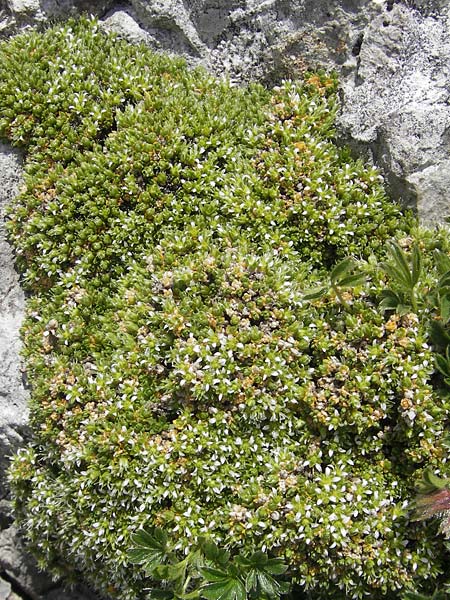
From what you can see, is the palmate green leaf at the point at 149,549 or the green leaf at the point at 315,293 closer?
the palmate green leaf at the point at 149,549

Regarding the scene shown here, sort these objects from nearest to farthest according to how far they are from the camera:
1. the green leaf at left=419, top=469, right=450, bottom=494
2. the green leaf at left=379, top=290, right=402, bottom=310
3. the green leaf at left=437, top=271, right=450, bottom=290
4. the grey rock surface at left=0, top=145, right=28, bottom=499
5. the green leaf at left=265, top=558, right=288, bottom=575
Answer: the green leaf at left=419, top=469, right=450, bottom=494 < the green leaf at left=265, top=558, right=288, bottom=575 < the green leaf at left=437, top=271, right=450, bottom=290 < the green leaf at left=379, top=290, right=402, bottom=310 < the grey rock surface at left=0, top=145, right=28, bottom=499

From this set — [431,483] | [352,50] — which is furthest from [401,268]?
[352,50]

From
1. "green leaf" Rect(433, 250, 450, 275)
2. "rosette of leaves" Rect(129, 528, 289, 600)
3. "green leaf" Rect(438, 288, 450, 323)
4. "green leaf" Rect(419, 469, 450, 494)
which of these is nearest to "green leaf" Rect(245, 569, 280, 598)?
"rosette of leaves" Rect(129, 528, 289, 600)

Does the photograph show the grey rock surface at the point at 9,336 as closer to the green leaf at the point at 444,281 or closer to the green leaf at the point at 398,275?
the green leaf at the point at 398,275

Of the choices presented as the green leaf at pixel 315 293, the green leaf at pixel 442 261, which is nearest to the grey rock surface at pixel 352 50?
the green leaf at pixel 442 261

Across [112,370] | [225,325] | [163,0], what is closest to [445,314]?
[225,325]

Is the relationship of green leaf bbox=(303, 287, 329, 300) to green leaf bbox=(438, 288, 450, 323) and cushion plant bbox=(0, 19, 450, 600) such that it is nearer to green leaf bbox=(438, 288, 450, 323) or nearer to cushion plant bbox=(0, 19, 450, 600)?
cushion plant bbox=(0, 19, 450, 600)
